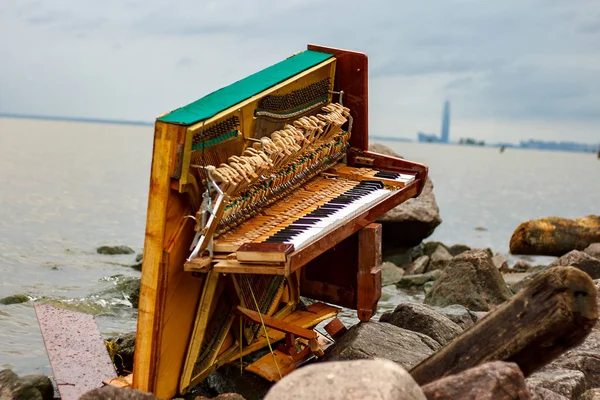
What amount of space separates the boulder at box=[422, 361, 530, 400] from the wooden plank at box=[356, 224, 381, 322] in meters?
2.78

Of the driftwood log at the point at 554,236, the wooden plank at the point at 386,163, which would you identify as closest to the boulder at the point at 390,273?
the driftwood log at the point at 554,236

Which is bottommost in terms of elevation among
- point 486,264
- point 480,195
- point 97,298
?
point 480,195

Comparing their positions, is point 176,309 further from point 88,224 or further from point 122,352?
point 88,224

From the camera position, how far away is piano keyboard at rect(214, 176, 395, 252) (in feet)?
21.2

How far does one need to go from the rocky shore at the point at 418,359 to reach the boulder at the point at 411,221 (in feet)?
0.07

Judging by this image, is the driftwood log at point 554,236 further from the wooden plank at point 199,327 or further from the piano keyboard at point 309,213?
the wooden plank at point 199,327

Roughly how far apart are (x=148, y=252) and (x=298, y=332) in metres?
1.56

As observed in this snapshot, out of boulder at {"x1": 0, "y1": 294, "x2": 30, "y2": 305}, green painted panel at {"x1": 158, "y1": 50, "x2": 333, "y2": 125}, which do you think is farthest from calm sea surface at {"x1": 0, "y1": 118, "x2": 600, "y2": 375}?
green painted panel at {"x1": 158, "y1": 50, "x2": 333, "y2": 125}

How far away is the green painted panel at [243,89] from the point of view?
632 centimetres

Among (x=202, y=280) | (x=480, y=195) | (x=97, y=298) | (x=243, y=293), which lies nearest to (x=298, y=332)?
(x=243, y=293)

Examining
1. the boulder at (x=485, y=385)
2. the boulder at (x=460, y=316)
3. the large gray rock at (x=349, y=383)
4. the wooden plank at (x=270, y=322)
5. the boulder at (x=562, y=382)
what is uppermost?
the large gray rock at (x=349, y=383)

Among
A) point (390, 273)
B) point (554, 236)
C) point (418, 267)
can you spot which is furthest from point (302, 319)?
point (554, 236)

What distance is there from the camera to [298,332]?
23.9 ft

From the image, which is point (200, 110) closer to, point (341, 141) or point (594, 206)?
point (341, 141)
